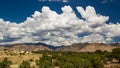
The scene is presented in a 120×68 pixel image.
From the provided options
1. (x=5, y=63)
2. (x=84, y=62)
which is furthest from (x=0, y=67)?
(x=84, y=62)

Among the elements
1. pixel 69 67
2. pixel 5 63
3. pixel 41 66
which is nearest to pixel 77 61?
pixel 69 67

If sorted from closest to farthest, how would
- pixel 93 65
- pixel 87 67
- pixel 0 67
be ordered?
pixel 0 67 < pixel 87 67 < pixel 93 65

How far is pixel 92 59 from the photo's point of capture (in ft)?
640

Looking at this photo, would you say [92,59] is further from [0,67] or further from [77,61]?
[0,67]

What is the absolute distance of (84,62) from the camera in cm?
17712

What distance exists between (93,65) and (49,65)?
40821 mm

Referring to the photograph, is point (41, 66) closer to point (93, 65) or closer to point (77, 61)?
point (77, 61)

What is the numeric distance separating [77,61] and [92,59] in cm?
2068

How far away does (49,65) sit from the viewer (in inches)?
6452

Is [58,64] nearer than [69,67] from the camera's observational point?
No

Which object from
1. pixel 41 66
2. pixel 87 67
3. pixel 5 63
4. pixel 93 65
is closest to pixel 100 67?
pixel 93 65

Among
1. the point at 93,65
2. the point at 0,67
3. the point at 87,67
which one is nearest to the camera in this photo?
the point at 0,67

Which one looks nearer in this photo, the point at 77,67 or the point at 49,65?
the point at 49,65

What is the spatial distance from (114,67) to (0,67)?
84195 millimetres
